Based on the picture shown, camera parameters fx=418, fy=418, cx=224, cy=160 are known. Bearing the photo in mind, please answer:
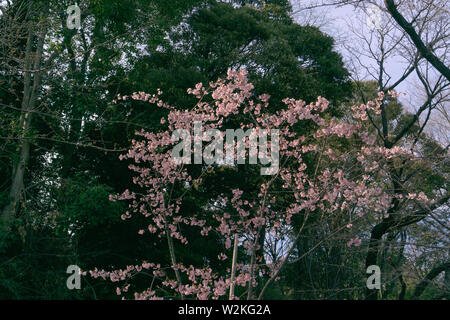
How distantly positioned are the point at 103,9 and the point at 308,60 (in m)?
5.56

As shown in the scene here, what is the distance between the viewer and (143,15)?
8820mm

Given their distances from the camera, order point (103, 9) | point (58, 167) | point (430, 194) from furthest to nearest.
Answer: point (430, 194) → point (58, 167) → point (103, 9)

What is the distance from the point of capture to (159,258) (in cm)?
891

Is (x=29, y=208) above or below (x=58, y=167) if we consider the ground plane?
below
